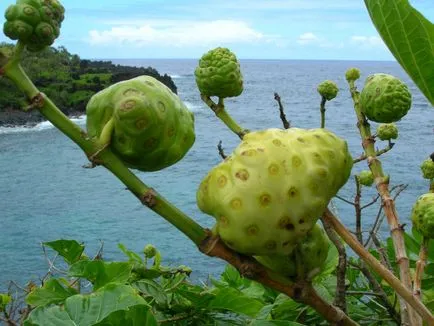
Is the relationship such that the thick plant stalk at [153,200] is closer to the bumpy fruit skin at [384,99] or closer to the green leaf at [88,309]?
the green leaf at [88,309]

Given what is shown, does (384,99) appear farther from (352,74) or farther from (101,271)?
(101,271)

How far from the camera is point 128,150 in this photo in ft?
3.24

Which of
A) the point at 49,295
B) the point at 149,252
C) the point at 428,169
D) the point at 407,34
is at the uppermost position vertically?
the point at 407,34

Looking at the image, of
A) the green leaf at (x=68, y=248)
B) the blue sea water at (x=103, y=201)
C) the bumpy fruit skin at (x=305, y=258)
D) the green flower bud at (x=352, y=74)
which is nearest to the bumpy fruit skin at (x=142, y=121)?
the bumpy fruit skin at (x=305, y=258)

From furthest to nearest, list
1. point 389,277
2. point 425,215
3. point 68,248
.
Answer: point 68,248 < point 425,215 < point 389,277

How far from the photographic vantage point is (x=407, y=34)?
0.96 meters

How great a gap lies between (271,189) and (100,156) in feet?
0.81

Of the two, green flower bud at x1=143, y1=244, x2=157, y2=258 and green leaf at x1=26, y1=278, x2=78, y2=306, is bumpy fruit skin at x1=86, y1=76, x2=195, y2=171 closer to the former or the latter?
green leaf at x1=26, y1=278, x2=78, y2=306

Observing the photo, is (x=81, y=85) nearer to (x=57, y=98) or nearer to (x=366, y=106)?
(x=57, y=98)

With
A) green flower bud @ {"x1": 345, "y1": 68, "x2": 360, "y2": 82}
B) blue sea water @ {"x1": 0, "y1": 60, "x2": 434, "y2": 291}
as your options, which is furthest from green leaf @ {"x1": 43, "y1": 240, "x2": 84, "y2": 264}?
blue sea water @ {"x1": 0, "y1": 60, "x2": 434, "y2": 291}

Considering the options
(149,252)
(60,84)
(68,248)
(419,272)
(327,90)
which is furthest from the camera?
A: (60,84)

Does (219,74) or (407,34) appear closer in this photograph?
(407,34)

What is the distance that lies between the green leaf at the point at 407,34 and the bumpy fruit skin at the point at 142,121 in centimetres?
33

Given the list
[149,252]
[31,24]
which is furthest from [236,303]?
[149,252]
